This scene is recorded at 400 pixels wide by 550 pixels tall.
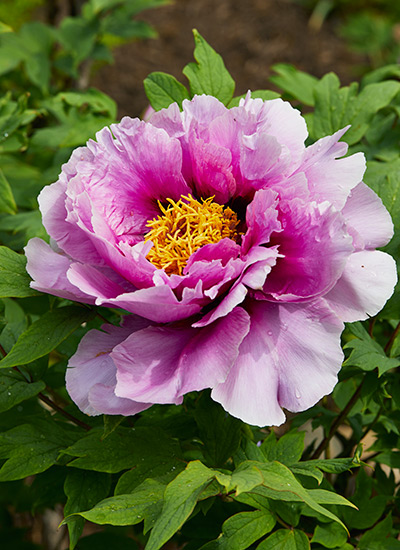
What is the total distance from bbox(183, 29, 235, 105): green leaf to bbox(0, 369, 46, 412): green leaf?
19.4 inches

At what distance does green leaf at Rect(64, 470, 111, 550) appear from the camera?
89 centimetres

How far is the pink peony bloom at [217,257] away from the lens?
2.42 feet

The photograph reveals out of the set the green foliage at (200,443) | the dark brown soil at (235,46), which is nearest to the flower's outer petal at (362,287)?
the green foliage at (200,443)

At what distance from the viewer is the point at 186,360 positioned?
755mm

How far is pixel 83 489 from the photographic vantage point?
2.97ft

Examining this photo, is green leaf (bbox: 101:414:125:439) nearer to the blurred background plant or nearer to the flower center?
the flower center

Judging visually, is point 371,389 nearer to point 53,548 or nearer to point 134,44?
point 53,548

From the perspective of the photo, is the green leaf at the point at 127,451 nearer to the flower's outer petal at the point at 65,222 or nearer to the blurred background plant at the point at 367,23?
the flower's outer petal at the point at 65,222

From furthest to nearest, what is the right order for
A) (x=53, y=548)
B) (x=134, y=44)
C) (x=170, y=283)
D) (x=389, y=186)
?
(x=134, y=44)
(x=53, y=548)
(x=389, y=186)
(x=170, y=283)

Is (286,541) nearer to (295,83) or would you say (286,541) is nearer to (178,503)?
(178,503)

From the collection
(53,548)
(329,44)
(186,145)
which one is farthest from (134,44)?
(186,145)

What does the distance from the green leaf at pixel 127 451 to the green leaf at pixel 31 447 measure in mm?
64

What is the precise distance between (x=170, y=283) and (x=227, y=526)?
321 mm

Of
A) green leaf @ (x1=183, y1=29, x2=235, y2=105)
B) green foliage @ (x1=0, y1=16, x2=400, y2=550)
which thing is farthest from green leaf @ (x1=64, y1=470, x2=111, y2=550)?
green leaf @ (x1=183, y1=29, x2=235, y2=105)
